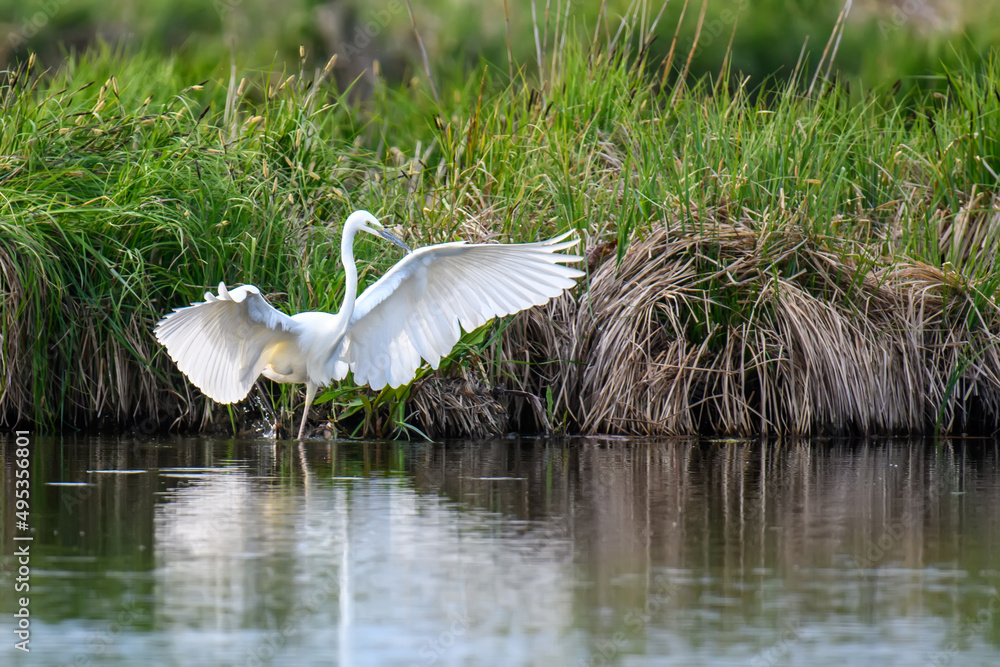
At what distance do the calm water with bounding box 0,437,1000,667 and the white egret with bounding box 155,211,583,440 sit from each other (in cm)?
54

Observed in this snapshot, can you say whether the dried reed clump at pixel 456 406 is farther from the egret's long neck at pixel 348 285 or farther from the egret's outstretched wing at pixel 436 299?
the egret's long neck at pixel 348 285

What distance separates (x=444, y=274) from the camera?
639 cm

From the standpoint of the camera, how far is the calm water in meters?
3.03

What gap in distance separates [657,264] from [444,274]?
1.66 metres

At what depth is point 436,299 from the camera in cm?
649

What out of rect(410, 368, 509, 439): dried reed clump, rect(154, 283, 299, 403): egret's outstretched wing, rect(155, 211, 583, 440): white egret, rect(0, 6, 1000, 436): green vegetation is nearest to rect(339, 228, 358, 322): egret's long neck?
rect(155, 211, 583, 440): white egret

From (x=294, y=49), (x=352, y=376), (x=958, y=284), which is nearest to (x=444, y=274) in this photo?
(x=352, y=376)

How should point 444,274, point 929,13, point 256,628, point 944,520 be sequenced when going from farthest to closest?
point 929,13 → point 444,274 → point 944,520 → point 256,628

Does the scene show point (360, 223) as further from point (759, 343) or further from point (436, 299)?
point (759, 343)

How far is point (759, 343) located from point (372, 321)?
214 centimetres

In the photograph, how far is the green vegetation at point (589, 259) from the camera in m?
7.15

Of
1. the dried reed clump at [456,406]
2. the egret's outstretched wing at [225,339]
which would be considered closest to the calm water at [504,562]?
the egret's outstretched wing at [225,339]

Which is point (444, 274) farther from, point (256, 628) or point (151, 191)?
point (256, 628)

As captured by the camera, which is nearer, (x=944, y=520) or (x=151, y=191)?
(x=944, y=520)
